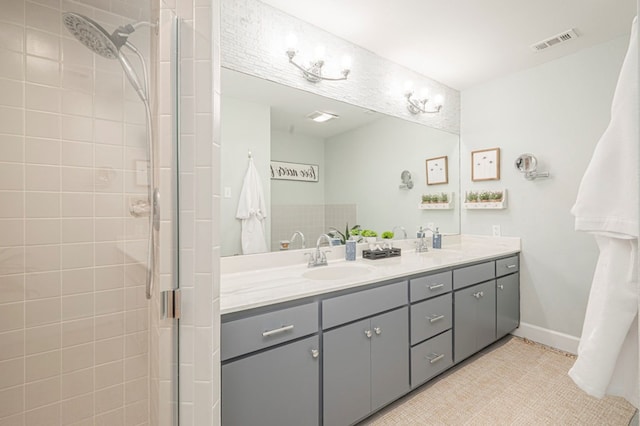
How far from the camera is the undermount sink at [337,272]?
1.82 m

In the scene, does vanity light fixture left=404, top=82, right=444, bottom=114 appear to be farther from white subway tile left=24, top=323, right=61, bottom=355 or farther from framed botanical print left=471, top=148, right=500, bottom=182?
white subway tile left=24, top=323, right=61, bottom=355

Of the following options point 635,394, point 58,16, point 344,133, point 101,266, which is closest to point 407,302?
point 635,394

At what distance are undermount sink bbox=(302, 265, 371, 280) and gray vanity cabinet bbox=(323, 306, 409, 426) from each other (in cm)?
35

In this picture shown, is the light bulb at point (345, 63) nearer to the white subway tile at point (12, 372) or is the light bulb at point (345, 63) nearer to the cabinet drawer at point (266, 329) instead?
the cabinet drawer at point (266, 329)

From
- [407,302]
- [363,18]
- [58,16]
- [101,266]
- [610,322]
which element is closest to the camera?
[610,322]

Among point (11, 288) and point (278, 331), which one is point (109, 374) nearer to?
point (11, 288)

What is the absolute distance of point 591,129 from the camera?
7.44ft

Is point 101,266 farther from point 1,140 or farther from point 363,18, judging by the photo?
point 363,18

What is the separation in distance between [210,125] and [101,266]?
0.97 meters

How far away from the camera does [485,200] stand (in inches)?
112

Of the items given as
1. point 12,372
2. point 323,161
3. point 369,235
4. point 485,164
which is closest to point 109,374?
point 12,372

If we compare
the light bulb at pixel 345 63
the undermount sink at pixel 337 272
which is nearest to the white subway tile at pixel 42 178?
the undermount sink at pixel 337 272

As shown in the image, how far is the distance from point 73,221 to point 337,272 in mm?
1396

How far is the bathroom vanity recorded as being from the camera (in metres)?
1.14
